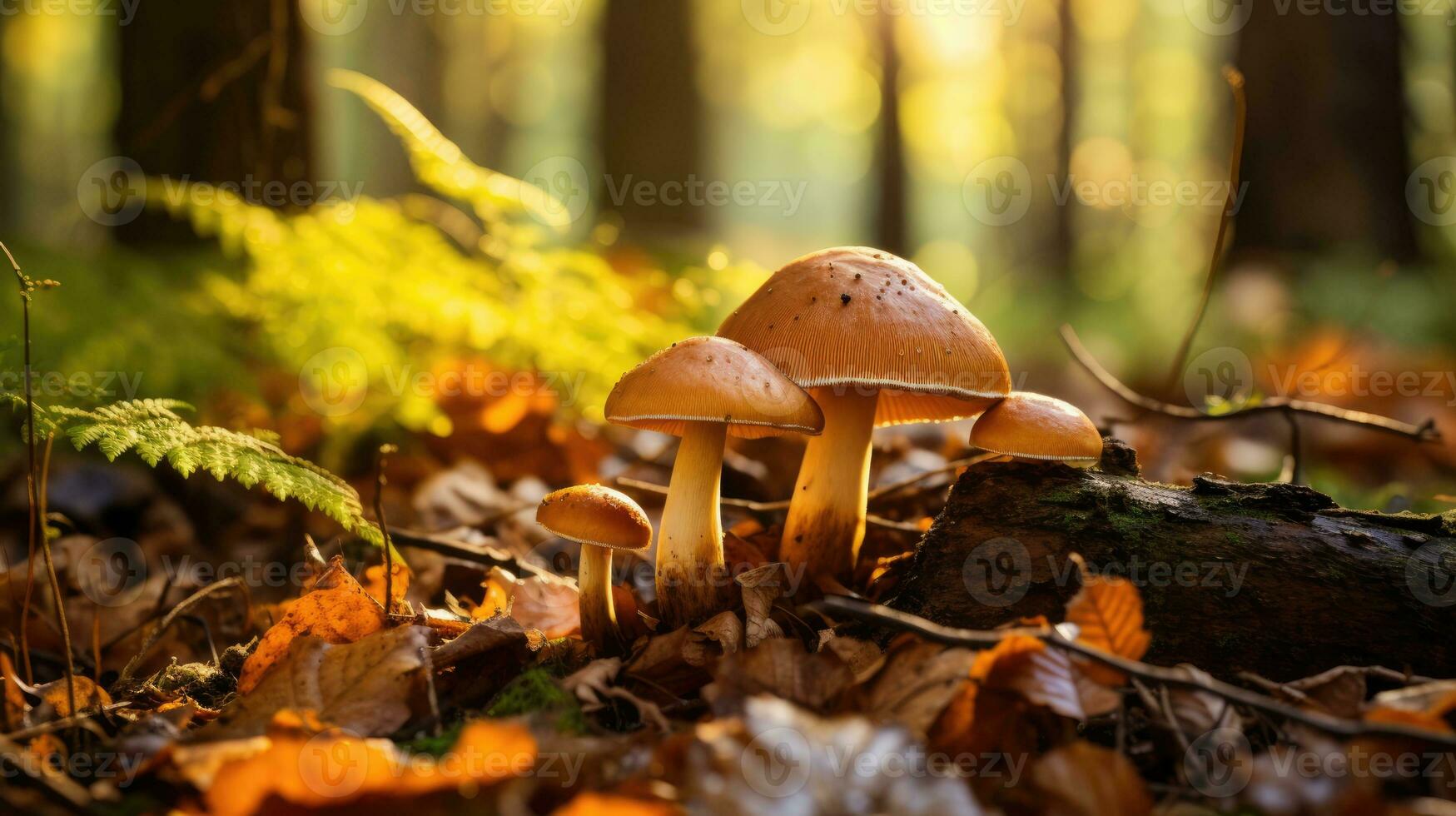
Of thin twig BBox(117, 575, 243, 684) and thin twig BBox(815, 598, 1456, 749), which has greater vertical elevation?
thin twig BBox(815, 598, 1456, 749)

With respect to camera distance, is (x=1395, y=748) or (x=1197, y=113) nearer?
(x=1395, y=748)

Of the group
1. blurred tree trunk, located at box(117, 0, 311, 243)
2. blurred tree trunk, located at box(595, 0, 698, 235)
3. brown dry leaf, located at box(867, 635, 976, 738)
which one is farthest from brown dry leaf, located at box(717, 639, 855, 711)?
blurred tree trunk, located at box(595, 0, 698, 235)

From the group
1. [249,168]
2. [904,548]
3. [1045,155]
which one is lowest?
[904,548]

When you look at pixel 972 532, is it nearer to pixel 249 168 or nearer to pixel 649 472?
pixel 649 472

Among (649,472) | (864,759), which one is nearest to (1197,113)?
(649,472)

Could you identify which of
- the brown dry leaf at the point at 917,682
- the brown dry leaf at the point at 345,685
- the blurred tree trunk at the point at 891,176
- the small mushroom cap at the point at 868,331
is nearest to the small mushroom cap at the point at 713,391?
the small mushroom cap at the point at 868,331

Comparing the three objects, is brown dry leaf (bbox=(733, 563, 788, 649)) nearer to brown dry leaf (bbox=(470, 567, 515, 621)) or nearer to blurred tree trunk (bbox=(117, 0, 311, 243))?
brown dry leaf (bbox=(470, 567, 515, 621))

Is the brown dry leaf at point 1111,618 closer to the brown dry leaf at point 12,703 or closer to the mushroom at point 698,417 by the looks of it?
the mushroom at point 698,417
